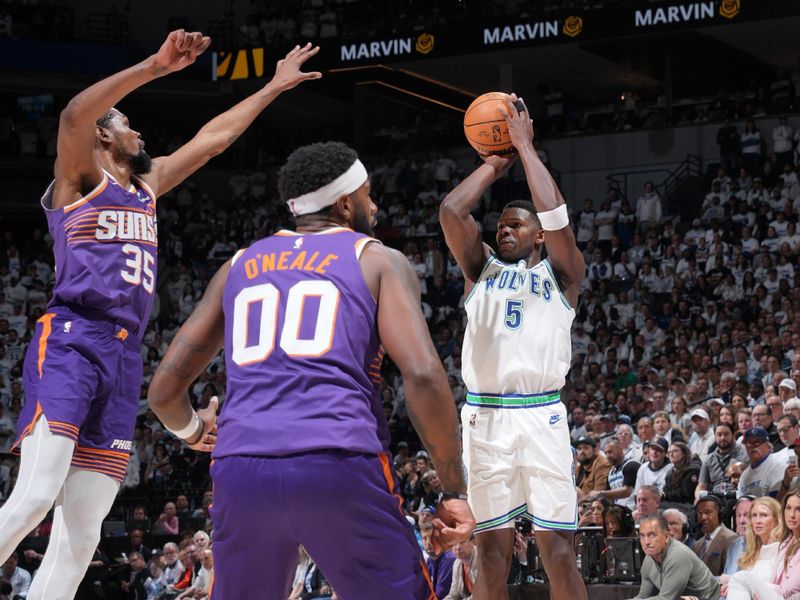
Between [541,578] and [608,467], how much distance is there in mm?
2940

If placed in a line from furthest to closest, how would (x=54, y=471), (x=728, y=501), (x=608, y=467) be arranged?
(x=608, y=467) → (x=728, y=501) → (x=54, y=471)

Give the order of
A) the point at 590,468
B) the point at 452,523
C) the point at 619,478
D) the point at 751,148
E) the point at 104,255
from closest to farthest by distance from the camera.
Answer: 1. the point at 452,523
2. the point at 104,255
3. the point at 619,478
4. the point at 590,468
5. the point at 751,148

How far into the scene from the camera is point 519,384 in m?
5.82

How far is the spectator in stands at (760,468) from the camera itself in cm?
1050

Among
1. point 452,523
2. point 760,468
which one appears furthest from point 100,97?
point 760,468

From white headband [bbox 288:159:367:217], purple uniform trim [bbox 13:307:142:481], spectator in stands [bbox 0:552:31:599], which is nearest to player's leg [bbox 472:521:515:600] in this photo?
purple uniform trim [bbox 13:307:142:481]

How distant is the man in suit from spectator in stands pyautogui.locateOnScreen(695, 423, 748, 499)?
4.47 ft

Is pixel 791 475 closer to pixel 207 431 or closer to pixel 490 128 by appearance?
pixel 490 128

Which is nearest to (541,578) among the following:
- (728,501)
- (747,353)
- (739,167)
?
(728,501)

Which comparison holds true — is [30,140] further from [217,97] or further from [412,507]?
[412,507]

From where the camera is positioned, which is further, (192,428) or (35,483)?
(35,483)

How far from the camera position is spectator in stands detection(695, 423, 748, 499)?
11305mm

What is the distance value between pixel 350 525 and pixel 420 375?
48 centimetres

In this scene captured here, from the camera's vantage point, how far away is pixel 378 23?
25.7 metres
